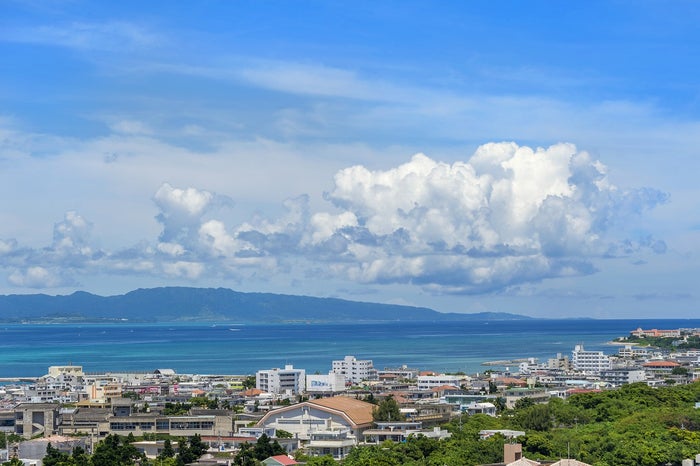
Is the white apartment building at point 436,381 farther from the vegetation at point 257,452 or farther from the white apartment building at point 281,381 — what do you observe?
the vegetation at point 257,452

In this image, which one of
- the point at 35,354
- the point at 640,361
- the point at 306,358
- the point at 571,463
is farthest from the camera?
the point at 35,354

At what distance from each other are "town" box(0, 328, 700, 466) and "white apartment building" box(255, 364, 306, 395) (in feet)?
0.29

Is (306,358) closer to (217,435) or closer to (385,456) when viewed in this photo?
(217,435)

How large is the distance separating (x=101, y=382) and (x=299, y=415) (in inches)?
1599

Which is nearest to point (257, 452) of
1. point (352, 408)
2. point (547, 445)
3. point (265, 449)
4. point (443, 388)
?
point (265, 449)

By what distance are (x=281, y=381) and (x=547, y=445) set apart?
43.8 m

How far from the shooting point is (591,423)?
139 ft

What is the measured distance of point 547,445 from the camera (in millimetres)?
34844

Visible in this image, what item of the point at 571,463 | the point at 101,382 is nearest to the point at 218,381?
the point at 101,382

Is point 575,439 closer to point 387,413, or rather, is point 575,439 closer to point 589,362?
point 387,413

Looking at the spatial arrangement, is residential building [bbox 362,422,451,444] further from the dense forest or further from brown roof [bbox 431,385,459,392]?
brown roof [bbox 431,385,459,392]

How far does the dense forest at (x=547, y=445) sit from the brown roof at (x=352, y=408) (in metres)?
3.74

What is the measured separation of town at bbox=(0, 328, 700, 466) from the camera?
135ft

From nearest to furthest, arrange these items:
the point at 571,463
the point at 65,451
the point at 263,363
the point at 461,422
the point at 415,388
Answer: the point at 571,463 → the point at 65,451 → the point at 461,422 → the point at 415,388 → the point at 263,363
